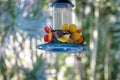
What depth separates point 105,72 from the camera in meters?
3.46

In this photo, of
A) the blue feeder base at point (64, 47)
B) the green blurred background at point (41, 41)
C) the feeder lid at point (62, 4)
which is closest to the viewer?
the blue feeder base at point (64, 47)

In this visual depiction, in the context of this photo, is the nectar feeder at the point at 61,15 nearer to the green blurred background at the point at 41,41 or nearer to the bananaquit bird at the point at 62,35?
the bananaquit bird at the point at 62,35

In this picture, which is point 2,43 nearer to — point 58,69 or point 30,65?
point 30,65

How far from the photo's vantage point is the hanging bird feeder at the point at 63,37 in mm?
1384

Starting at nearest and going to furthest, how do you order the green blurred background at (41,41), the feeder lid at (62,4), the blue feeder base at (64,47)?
the blue feeder base at (64,47)
the feeder lid at (62,4)
the green blurred background at (41,41)

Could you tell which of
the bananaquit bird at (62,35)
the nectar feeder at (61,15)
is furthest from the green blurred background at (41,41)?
the bananaquit bird at (62,35)

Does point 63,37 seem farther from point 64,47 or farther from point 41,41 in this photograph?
point 41,41

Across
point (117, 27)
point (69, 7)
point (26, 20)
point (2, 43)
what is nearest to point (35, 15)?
point (26, 20)

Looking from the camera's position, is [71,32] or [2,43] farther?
[2,43]

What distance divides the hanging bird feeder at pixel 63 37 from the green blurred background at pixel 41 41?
1.75 meters

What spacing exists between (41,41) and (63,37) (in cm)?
197

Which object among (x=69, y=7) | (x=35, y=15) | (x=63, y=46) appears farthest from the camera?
(x=35, y=15)

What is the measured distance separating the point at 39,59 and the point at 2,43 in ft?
1.32

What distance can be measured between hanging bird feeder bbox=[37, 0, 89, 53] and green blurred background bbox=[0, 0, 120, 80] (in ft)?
5.74
